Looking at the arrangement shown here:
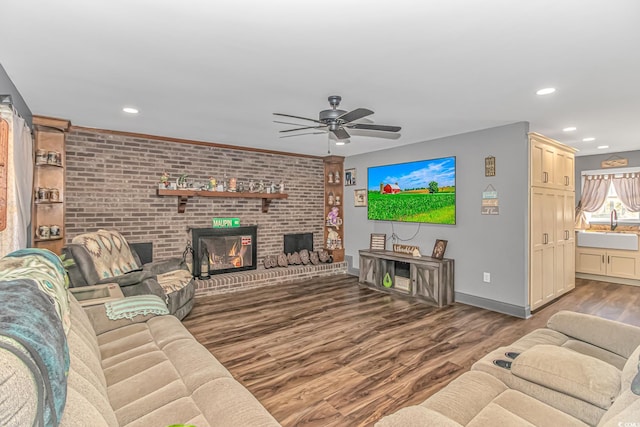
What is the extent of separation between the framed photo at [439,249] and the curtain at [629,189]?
399cm

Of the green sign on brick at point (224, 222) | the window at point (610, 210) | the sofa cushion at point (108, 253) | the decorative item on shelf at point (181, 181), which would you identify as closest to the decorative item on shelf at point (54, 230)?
the sofa cushion at point (108, 253)

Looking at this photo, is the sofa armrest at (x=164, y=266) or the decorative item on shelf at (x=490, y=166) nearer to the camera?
the sofa armrest at (x=164, y=266)

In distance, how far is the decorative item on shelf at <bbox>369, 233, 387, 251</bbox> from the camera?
5.63 metres

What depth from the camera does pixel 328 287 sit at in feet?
17.5

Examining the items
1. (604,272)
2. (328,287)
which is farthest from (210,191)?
(604,272)

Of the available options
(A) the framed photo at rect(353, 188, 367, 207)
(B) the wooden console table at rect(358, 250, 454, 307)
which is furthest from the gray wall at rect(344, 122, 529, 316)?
(A) the framed photo at rect(353, 188, 367, 207)

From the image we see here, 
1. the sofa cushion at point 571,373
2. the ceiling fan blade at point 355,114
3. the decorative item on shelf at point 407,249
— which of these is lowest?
the sofa cushion at point 571,373

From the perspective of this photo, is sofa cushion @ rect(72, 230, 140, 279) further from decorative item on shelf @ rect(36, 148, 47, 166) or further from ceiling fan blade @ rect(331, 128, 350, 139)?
ceiling fan blade @ rect(331, 128, 350, 139)

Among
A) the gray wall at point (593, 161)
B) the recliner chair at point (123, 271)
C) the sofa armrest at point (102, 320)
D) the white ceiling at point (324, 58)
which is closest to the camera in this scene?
the white ceiling at point (324, 58)

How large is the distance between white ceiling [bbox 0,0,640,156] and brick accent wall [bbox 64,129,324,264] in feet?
2.47

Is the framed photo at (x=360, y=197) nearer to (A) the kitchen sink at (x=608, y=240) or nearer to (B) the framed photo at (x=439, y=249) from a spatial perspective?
(B) the framed photo at (x=439, y=249)

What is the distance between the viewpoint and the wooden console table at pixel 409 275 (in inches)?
175

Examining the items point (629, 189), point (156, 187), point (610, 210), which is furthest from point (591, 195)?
point (156, 187)

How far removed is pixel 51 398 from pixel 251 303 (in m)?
3.76
